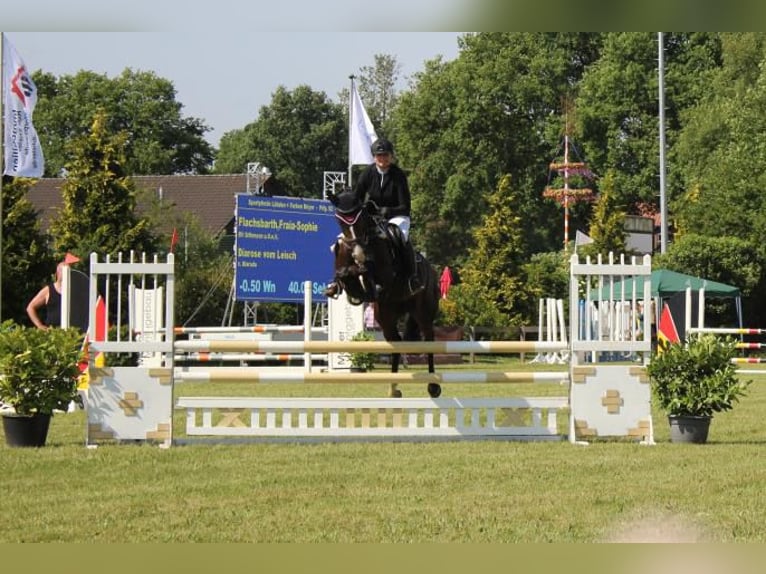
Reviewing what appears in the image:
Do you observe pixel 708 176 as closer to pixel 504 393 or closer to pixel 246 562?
pixel 504 393

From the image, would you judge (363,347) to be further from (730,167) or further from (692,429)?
(730,167)

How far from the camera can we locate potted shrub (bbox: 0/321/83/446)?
7.71m

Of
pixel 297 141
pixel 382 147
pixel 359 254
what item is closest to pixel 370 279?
pixel 359 254

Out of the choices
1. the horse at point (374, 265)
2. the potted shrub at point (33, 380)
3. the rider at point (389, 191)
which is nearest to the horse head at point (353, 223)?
the horse at point (374, 265)

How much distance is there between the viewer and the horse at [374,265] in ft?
25.7

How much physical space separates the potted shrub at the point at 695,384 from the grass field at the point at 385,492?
0.79 feet

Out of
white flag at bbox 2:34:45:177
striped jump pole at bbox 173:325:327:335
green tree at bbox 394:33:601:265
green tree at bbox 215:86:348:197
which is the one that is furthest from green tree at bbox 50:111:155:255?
green tree at bbox 215:86:348:197

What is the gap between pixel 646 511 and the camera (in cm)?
520

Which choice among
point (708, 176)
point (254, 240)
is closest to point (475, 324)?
point (254, 240)

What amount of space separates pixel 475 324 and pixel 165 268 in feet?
74.4

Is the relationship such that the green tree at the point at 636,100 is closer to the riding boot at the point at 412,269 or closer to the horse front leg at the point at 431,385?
the horse front leg at the point at 431,385

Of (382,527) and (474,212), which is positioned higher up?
(474,212)

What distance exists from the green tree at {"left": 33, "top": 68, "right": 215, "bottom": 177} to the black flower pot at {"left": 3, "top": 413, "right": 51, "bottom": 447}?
44.5 m

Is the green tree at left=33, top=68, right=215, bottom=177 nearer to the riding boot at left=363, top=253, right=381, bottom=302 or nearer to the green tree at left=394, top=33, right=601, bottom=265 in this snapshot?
the green tree at left=394, top=33, right=601, bottom=265
